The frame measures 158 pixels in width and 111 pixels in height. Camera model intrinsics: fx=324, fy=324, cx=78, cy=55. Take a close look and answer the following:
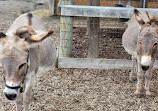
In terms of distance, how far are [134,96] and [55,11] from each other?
753 cm

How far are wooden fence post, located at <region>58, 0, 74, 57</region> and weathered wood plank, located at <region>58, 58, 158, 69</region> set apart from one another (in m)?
0.24

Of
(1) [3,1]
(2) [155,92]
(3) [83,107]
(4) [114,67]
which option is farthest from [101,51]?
(1) [3,1]

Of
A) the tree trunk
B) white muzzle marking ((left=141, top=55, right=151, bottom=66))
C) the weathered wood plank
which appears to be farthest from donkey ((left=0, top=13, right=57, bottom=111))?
the tree trunk

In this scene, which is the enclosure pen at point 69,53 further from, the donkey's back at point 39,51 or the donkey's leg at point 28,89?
the donkey's leg at point 28,89

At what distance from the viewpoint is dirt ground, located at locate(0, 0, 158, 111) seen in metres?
5.29

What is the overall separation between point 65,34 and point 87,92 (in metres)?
1.68

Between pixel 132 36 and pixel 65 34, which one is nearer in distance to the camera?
pixel 132 36

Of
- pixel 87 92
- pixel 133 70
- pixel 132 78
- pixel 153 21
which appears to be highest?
pixel 153 21

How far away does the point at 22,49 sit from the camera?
3586mm

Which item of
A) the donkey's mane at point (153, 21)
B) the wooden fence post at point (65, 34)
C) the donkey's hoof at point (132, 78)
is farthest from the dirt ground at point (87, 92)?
the donkey's mane at point (153, 21)

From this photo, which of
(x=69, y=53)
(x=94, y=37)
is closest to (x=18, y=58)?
(x=69, y=53)

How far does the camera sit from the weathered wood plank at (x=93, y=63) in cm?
699

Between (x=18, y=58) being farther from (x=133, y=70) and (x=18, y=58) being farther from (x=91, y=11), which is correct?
(x=133, y=70)

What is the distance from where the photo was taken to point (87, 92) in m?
5.88
